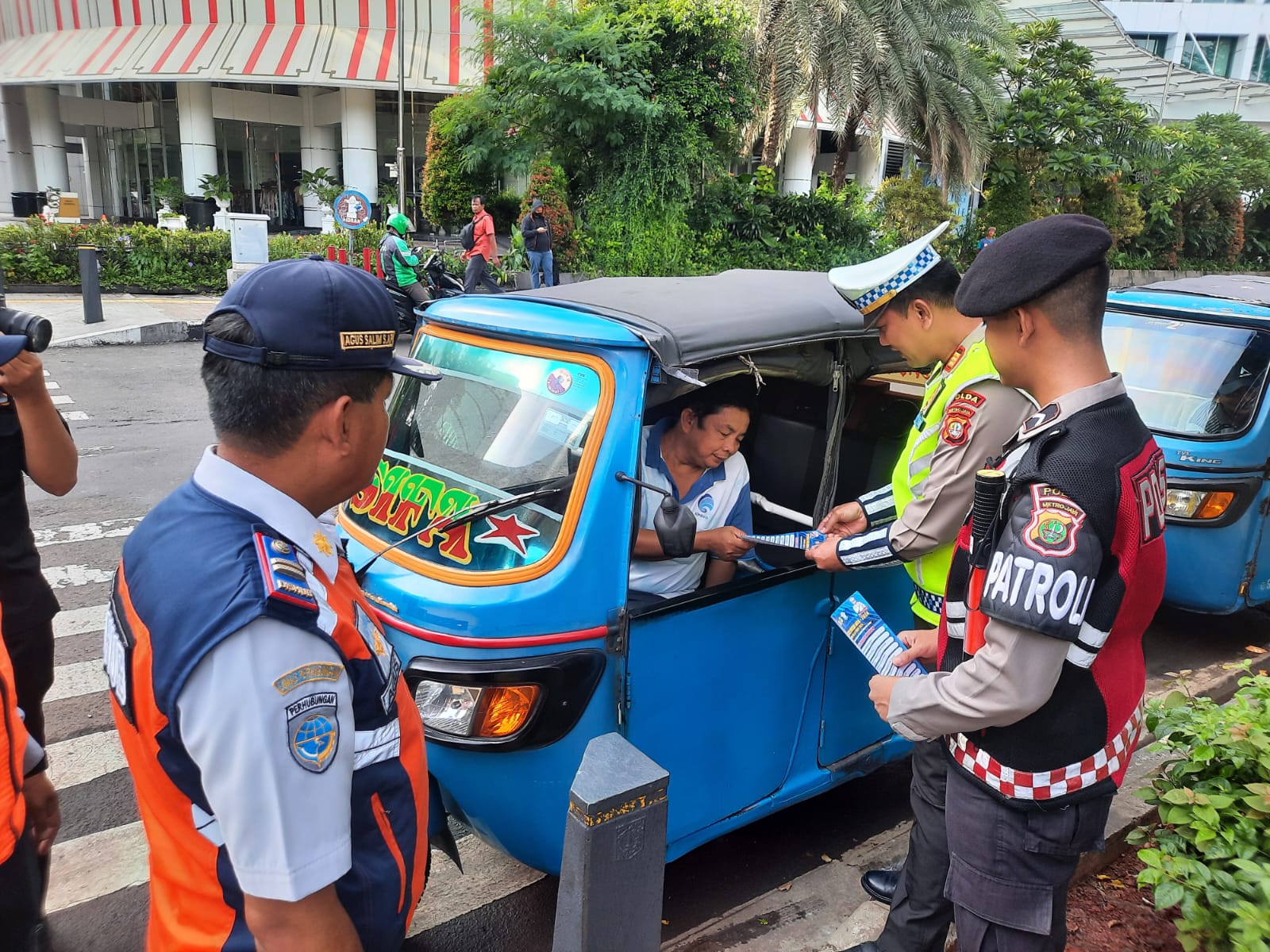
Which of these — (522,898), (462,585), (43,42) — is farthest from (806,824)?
(43,42)

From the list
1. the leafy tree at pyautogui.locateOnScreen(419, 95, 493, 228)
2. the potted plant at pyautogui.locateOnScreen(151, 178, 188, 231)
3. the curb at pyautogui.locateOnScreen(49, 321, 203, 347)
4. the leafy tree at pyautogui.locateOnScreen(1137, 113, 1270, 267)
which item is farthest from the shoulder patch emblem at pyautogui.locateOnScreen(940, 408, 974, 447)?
the potted plant at pyautogui.locateOnScreen(151, 178, 188, 231)

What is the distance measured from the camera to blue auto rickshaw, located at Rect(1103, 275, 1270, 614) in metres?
4.68

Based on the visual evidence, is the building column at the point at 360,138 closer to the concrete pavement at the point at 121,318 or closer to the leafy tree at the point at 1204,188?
the concrete pavement at the point at 121,318

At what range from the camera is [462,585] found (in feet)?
7.94

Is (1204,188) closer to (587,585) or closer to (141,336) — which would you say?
(141,336)

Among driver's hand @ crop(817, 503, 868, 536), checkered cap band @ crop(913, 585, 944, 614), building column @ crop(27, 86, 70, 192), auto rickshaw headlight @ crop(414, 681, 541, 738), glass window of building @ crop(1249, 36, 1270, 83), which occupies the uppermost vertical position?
glass window of building @ crop(1249, 36, 1270, 83)

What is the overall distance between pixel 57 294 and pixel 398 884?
1727 centimetres

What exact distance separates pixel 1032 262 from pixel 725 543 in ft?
4.69

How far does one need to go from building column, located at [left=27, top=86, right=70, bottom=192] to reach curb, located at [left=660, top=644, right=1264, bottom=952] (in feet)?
118

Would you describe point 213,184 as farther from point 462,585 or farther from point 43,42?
point 462,585

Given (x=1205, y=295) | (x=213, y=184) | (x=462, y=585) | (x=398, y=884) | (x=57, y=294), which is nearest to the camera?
(x=398, y=884)

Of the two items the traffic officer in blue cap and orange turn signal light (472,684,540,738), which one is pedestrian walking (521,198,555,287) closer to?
orange turn signal light (472,684,540,738)

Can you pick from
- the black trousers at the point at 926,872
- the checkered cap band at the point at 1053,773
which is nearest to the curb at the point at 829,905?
the black trousers at the point at 926,872

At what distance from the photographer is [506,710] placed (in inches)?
91.4
